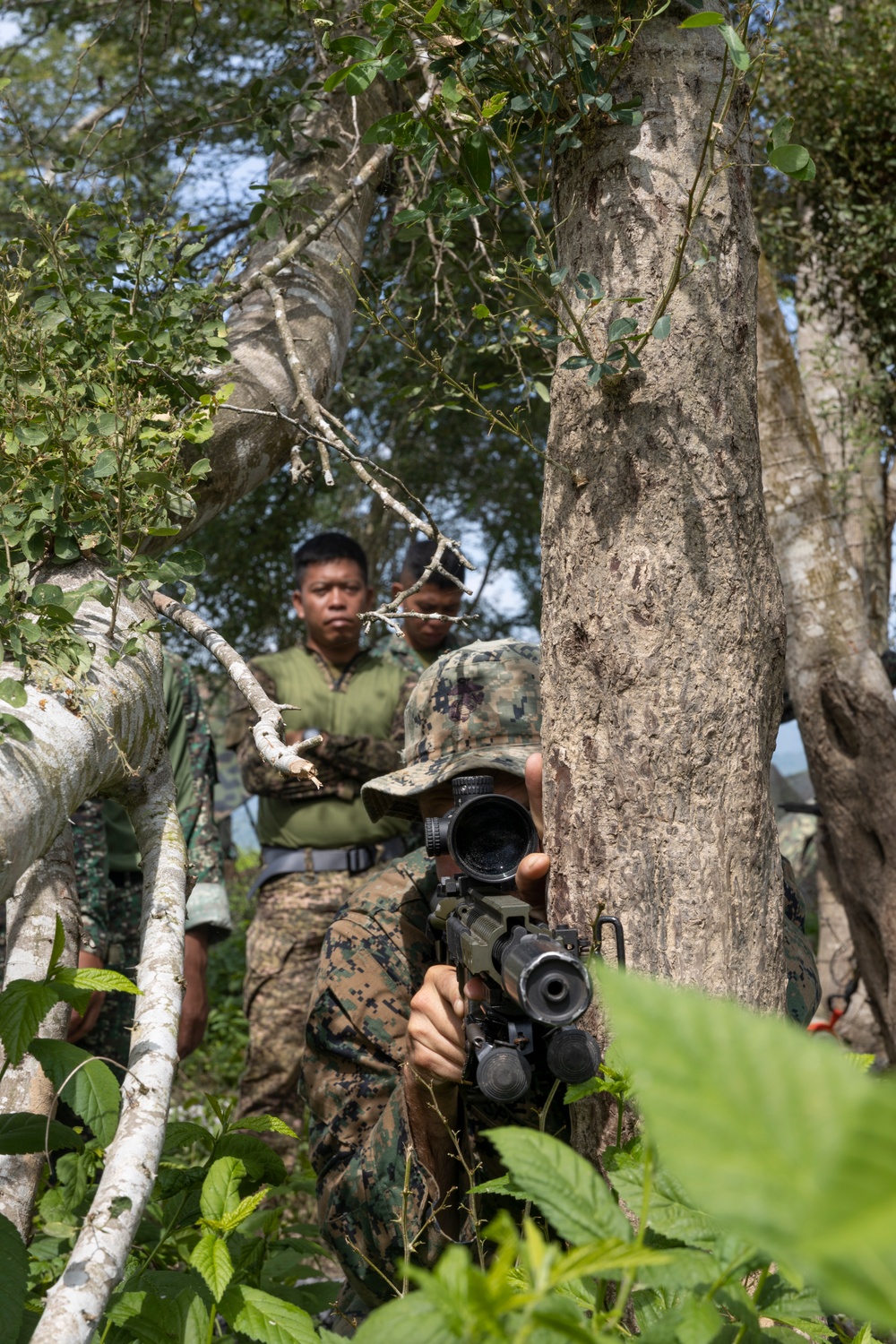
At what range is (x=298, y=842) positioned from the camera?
183 inches

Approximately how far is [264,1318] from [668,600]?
1.14 metres

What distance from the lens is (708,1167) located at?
56cm

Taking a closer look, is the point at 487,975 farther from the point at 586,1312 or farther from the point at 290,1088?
the point at 290,1088

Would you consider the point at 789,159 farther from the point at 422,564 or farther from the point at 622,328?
the point at 422,564

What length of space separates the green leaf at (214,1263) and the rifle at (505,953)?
0.41m

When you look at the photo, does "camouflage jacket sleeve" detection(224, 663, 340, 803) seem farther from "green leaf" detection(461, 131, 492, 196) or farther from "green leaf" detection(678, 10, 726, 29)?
"green leaf" detection(678, 10, 726, 29)

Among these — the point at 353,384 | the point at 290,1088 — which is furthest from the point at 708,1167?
the point at 353,384

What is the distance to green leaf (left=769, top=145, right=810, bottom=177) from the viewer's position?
1.62 meters

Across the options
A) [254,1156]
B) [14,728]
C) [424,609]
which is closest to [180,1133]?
[254,1156]

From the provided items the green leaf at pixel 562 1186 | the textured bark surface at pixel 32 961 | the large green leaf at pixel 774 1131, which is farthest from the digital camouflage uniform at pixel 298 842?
the large green leaf at pixel 774 1131

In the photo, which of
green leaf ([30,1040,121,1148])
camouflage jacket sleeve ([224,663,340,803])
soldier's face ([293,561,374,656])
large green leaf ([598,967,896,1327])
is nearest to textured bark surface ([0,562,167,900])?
green leaf ([30,1040,121,1148])

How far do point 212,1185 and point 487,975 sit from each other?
511 millimetres

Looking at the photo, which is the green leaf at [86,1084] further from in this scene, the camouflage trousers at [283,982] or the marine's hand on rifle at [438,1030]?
the camouflage trousers at [283,982]

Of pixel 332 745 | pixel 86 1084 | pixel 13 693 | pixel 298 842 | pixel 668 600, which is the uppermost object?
pixel 332 745
